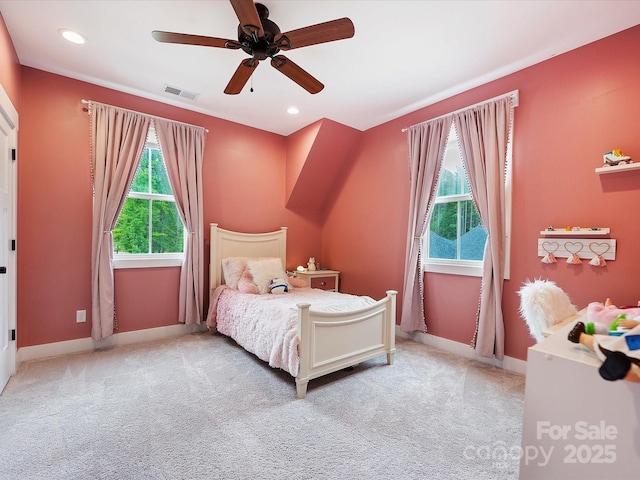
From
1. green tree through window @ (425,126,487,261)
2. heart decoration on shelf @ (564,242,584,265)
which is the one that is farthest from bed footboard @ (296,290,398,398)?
heart decoration on shelf @ (564,242,584,265)

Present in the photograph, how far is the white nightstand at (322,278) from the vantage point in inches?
166

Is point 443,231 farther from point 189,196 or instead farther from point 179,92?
point 179,92

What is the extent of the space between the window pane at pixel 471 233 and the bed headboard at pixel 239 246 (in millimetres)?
2382

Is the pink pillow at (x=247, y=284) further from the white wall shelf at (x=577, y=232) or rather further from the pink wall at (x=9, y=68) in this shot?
the white wall shelf at (x=577, y=232)

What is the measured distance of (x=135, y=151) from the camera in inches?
129

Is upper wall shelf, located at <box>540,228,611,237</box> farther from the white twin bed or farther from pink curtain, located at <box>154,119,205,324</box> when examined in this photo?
pink curtain, located at <box>154,119,205,324</box>

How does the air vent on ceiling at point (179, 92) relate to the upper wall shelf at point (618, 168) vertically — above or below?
above

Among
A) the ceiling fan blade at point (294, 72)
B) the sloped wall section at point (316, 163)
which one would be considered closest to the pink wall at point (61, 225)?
the sloped wall section at point (316, 163)

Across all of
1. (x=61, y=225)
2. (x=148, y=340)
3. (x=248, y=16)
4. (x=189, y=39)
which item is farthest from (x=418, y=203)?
(x=61, y=225)

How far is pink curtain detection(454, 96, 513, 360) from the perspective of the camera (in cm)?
274

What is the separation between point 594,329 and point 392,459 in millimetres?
1193

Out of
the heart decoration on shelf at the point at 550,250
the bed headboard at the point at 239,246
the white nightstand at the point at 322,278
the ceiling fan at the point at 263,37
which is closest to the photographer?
the ceiling fan at the point at 263,37

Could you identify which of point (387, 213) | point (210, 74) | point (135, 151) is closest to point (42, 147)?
point (135, 151)

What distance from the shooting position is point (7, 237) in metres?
2.37
